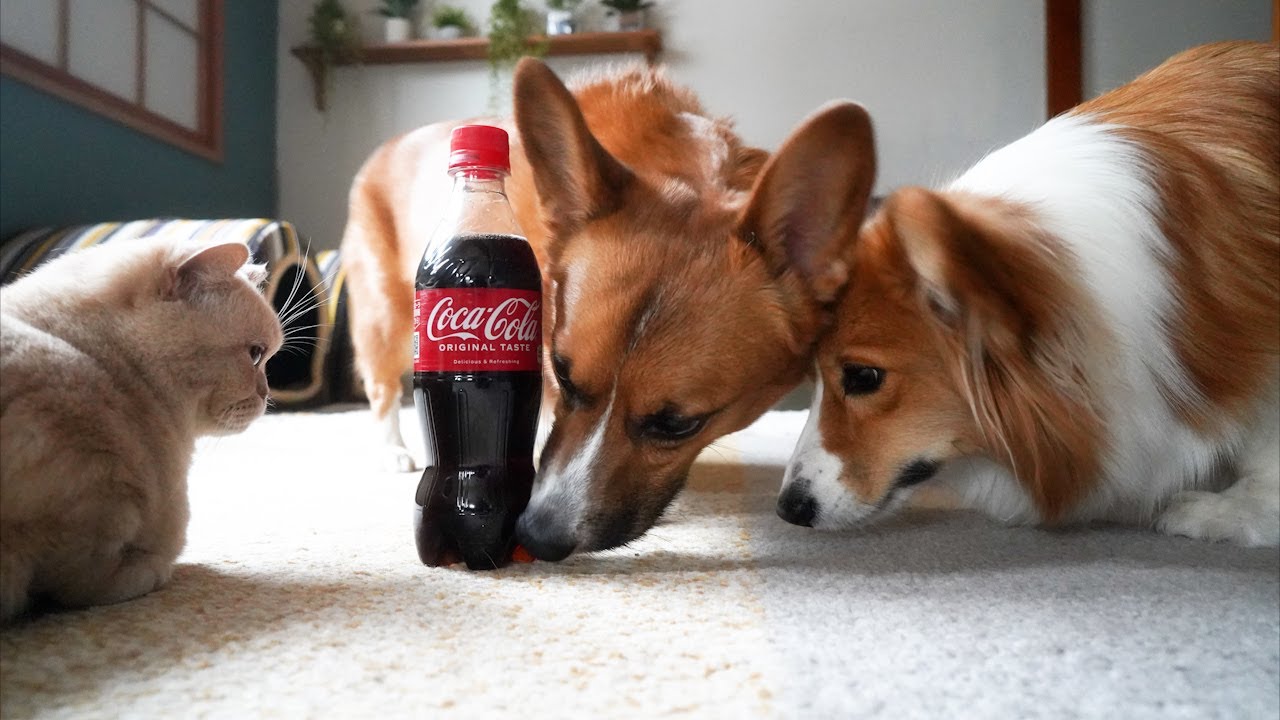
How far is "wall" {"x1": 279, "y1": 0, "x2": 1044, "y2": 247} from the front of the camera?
16.4ft

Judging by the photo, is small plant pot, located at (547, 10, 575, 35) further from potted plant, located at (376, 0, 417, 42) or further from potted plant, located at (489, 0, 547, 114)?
potted plant, located at (376, 0, 417, 42)

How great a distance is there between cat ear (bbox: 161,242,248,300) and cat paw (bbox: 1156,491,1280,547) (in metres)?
1.47

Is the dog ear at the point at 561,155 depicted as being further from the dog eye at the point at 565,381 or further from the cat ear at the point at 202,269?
the cat ear at the point at 202,269

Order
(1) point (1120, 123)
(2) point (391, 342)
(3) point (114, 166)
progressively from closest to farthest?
1. (1) point (1120, 123)
2. (2) point (391, 342)
3. (3) point (114, 166)

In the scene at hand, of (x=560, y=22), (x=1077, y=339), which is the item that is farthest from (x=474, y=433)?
(x=560, y=22)

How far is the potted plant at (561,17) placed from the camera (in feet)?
16.3

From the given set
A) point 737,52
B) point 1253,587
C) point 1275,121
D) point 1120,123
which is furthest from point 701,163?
point 737,52

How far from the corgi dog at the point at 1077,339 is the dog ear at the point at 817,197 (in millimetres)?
25

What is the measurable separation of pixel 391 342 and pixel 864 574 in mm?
1469

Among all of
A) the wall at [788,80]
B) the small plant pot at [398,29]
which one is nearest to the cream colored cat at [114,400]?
the wall at [788,80]

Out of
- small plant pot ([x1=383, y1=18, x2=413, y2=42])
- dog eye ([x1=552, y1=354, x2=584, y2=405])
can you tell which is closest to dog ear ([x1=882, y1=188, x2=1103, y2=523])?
dog eye ([x1=552, y1=354, x2=584, y2=405])

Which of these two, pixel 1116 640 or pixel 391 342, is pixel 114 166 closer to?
pixel 391 342

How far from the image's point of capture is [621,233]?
1229mm

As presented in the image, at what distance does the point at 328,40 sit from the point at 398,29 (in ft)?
1.49
